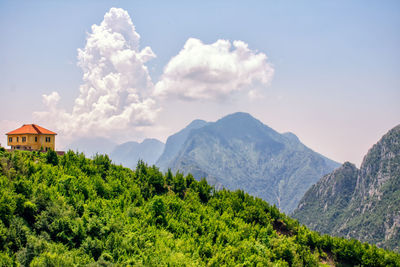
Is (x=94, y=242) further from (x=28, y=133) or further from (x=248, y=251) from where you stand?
(x=28, y=133)

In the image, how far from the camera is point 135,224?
998 inches

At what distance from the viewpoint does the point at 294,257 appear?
27688mm

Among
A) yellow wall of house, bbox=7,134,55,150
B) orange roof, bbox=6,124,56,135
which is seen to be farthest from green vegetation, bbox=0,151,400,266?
orange roof, bbox=6,124,56,135

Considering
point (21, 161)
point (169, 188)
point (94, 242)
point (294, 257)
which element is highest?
point (21, 161)

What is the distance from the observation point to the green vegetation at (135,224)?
20.1 m

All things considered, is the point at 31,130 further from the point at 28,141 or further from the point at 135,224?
the point at 135,224

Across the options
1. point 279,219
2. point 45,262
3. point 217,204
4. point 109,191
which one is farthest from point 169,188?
point 45,262

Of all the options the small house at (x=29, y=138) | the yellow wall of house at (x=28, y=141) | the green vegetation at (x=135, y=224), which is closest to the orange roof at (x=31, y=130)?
the small house at (x=29, y=138)

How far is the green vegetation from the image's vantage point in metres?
20.1

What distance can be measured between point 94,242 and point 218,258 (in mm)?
10113

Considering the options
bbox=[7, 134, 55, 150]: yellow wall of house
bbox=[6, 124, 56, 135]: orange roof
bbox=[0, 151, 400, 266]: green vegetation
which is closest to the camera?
bbox=[0, 151, 400, 266]: green vegetation

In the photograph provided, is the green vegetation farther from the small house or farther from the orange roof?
the orange roof

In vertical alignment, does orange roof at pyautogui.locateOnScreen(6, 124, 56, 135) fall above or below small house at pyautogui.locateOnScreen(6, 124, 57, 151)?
above

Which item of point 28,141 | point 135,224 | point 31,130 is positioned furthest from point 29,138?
point 135,224
